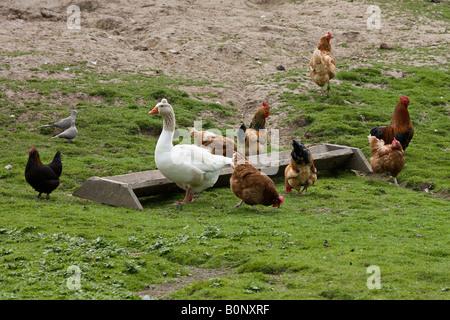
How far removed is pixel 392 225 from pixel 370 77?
11.6 meters

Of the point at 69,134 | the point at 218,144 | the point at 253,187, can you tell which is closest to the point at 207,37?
the point at 69,134

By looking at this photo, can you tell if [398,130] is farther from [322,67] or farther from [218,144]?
[322,67]

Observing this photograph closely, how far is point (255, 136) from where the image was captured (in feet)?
41.6

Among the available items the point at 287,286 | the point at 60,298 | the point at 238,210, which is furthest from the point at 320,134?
the point at 60,298

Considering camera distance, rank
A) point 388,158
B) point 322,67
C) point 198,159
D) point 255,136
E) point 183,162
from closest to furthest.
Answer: point 183,162
point 198,159
point 388,158
point 255,136
point 322,67

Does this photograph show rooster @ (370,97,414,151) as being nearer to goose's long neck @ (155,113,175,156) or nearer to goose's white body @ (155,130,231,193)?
goose's white body @ (155,130,231,193)

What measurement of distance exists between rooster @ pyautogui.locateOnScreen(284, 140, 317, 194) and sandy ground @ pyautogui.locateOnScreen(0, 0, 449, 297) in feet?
17.3

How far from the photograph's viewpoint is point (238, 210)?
10.2 metres

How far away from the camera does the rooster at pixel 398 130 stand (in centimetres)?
1261

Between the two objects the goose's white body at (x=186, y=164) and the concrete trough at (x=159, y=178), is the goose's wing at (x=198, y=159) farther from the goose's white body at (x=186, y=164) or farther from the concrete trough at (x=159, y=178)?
the concrete trough at (x=159, y=178)

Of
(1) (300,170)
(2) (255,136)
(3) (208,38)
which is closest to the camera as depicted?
(1) (300,170)

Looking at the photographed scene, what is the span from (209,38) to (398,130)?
1013 centimetres

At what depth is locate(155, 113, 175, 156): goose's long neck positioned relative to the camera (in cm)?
1021

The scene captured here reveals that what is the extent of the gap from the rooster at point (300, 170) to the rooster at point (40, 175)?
4.19 meters
